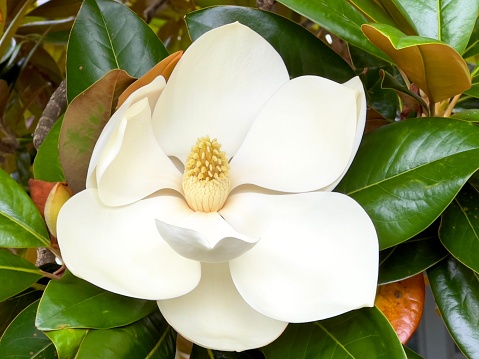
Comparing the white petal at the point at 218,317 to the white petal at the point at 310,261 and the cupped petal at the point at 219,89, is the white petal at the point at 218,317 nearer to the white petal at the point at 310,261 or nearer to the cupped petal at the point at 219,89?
the white petal at the point at 310,261

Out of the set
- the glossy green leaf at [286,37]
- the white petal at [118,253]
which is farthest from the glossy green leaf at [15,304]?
the glossy green leaf at [286,37]

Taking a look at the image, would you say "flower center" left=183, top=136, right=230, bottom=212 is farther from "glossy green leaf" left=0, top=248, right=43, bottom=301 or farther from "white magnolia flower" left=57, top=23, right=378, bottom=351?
"glossy green leaf" left=0, top=248, right=43, bottom=301

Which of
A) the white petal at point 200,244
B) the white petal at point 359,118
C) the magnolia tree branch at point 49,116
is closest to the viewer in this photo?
the white petal at point 200,244

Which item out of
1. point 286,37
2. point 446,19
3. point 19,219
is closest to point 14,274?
point 19,219

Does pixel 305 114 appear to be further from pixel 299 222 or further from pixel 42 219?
pixel 42 219

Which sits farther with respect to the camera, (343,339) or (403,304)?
(403,304)

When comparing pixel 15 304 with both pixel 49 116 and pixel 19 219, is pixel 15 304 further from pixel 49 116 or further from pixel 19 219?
pixel 49 116

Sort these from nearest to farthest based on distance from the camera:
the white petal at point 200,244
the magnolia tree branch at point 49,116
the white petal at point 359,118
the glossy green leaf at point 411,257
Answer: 1. the white petal at point 200,244
2. the white petal at point 359,118
3. the glossy green leaf at point 411,257
4. the magnolia tree branch at point 49,116
